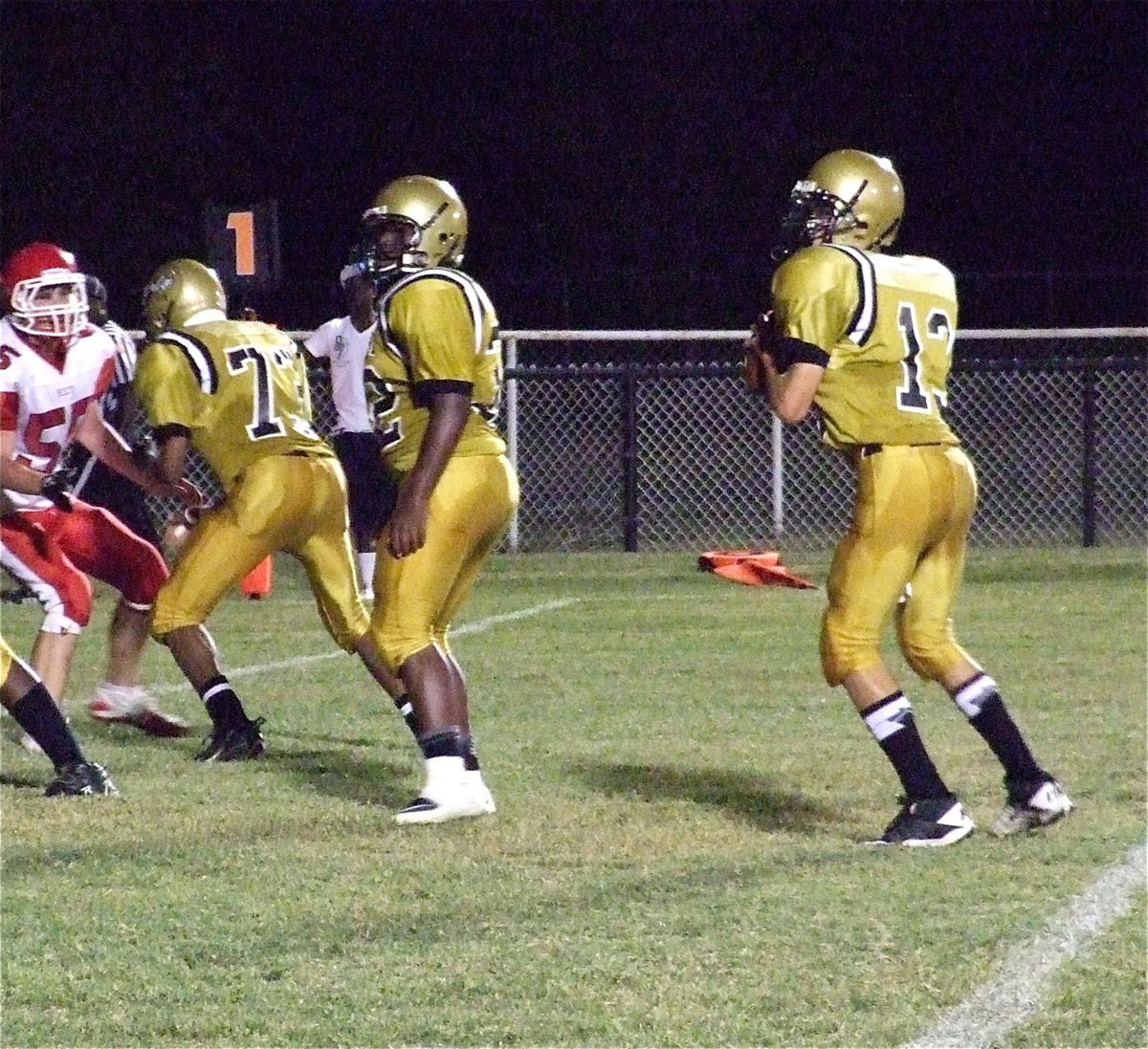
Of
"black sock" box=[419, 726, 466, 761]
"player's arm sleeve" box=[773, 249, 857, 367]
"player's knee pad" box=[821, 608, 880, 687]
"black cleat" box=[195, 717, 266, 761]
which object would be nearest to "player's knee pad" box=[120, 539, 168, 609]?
"black cleat" box=[195, 717, 266, 761]

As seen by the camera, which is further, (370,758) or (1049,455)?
(1049,455)

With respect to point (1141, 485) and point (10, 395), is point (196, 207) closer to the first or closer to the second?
point (1141, 485)

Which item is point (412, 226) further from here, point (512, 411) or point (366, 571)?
point (512, 411)

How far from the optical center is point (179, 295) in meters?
8.05

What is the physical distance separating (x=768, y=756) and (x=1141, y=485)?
10289 mm

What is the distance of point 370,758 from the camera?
7.92 metres

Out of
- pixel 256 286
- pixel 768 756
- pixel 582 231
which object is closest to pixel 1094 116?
pixel 582 231

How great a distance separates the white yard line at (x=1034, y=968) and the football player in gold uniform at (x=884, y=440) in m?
0.62

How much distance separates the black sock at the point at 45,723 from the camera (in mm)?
6868

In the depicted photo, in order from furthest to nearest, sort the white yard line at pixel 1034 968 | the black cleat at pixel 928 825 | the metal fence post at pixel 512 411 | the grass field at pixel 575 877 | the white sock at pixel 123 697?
1. the metal fence post at pixel 512 411
2. the white sock at pixel 123 697
3. the black cleat at pixel 928 825
4. the grass field at pixel 575 877
5. the white yard line at pixel 1034 968

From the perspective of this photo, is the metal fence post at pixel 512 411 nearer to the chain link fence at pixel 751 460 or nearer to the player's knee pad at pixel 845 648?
the chain link fence at pixel 751 460

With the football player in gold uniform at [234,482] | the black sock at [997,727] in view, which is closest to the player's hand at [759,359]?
the black sock at [997,727]

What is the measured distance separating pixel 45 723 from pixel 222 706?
1093 millimetres

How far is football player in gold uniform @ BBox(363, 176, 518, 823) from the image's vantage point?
641 cm
